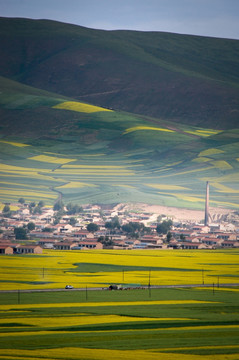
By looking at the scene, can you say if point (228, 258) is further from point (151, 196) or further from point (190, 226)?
point (151, 196)

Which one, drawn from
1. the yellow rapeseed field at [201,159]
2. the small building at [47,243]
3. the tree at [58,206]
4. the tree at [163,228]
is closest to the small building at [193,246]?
the small building at [47,243]

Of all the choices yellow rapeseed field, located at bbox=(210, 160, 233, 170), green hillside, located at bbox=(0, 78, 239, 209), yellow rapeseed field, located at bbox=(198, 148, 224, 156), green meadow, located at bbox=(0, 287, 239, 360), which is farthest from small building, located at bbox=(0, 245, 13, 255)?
yellow rapeseed field, located at bbox=(198, 148, 224, 156)

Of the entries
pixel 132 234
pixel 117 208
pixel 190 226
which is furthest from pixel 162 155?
pixel 132 234

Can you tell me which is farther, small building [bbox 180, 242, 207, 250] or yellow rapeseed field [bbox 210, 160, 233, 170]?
yellow rapeseed field [bbox 210, 160, 233, 170]

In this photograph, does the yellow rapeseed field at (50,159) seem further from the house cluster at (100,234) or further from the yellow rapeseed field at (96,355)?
the yellow rapeseed field at (96,355)

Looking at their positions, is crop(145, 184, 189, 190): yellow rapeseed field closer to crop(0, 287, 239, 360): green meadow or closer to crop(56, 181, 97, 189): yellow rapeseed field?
crop(56, 181, 97, 189): yellow rapeseed field

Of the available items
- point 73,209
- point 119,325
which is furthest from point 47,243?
point 119,325
